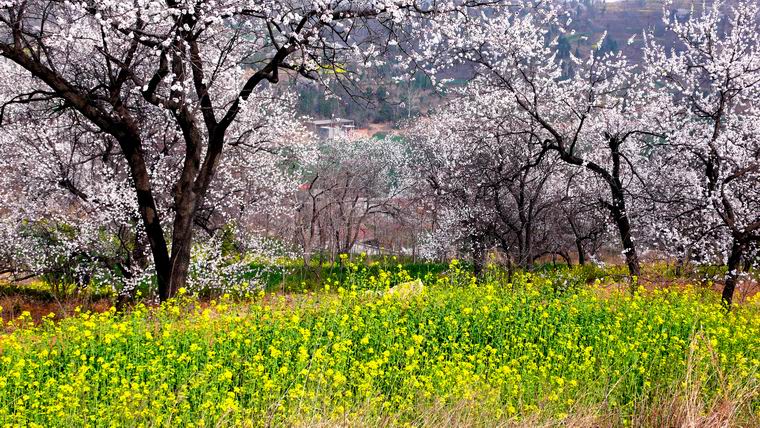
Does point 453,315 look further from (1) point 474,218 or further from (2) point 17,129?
(1) point 474,218

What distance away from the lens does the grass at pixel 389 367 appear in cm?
554

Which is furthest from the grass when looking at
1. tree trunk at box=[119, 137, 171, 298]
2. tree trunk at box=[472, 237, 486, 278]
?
tree trunk at box=[472, 237, 486, 278]

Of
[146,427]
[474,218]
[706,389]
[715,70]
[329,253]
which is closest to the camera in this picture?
[146,427]

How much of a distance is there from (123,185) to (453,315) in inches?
362

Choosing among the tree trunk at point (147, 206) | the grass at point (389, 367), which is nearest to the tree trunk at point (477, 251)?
the grass at point (389, 367)

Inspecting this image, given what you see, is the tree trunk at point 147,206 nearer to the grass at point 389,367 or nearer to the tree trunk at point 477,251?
the grass at point 389,367

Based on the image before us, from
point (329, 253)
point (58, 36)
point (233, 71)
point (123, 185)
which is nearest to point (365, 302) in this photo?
point (233, 71)

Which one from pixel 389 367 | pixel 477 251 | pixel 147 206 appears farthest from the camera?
pixel 477 251

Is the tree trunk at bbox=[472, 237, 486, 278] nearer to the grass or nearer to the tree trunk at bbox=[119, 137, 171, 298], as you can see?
the grass

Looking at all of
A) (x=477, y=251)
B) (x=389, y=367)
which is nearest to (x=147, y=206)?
(x=389, y=367)

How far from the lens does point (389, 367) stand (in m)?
6.55

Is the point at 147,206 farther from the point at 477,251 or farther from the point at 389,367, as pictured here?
the point at 477,251

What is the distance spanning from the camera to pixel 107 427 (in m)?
5.26

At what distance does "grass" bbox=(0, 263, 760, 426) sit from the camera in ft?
18.2
